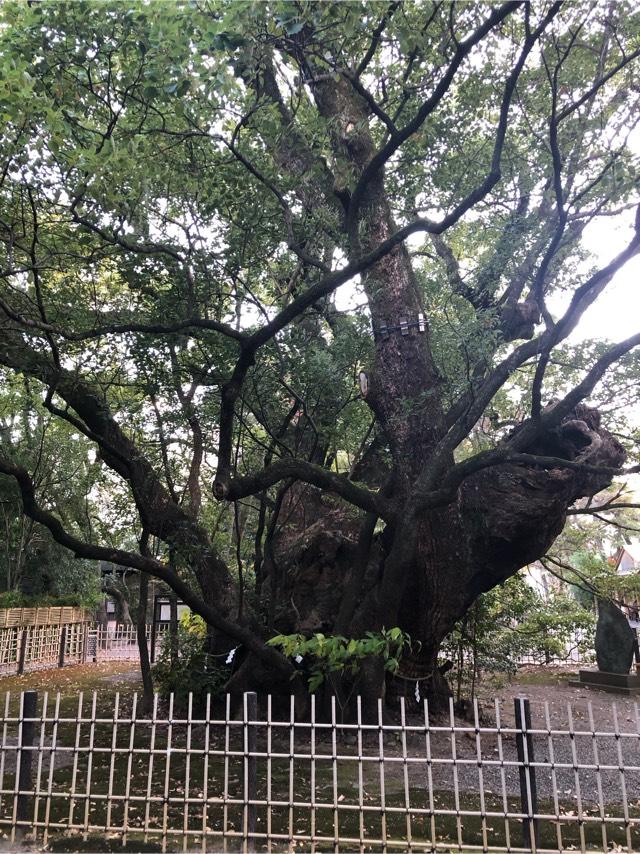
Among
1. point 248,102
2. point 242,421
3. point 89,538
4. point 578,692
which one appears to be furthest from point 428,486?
point 89,538

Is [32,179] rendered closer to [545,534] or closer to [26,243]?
[26,243]

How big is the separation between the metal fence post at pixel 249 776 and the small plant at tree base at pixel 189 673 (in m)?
3.87

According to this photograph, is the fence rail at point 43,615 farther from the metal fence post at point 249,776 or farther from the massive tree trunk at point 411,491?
the metal fence post at point 249,776

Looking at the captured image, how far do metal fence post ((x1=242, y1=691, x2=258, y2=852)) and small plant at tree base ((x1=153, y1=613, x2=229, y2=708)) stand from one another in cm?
387

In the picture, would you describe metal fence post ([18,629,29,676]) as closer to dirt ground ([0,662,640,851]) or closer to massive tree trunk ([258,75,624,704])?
dirt ground ([0,662,640,851])

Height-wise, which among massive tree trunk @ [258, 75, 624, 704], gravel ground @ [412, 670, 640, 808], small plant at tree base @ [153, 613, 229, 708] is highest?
massive tree trunk @ [258, 75, 624, 704]

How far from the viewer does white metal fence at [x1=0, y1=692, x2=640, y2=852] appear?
12.4 feet

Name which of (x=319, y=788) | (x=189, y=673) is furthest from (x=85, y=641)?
(x=319, y=788)

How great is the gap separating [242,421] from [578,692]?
28.9ft

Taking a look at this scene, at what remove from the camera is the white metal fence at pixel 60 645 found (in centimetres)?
1494

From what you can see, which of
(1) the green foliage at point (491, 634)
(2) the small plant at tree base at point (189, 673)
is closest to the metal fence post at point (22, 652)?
(2) the small plant at tree base at point (189, 673)

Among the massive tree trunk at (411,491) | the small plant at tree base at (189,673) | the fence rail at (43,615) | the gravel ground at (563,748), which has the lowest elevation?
the gravel ground at (563,748)

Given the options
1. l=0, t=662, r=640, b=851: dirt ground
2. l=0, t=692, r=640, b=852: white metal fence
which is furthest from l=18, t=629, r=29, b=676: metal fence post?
l=0, t=692, r=640, b=852: white metal fence

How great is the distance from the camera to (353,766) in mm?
6617
